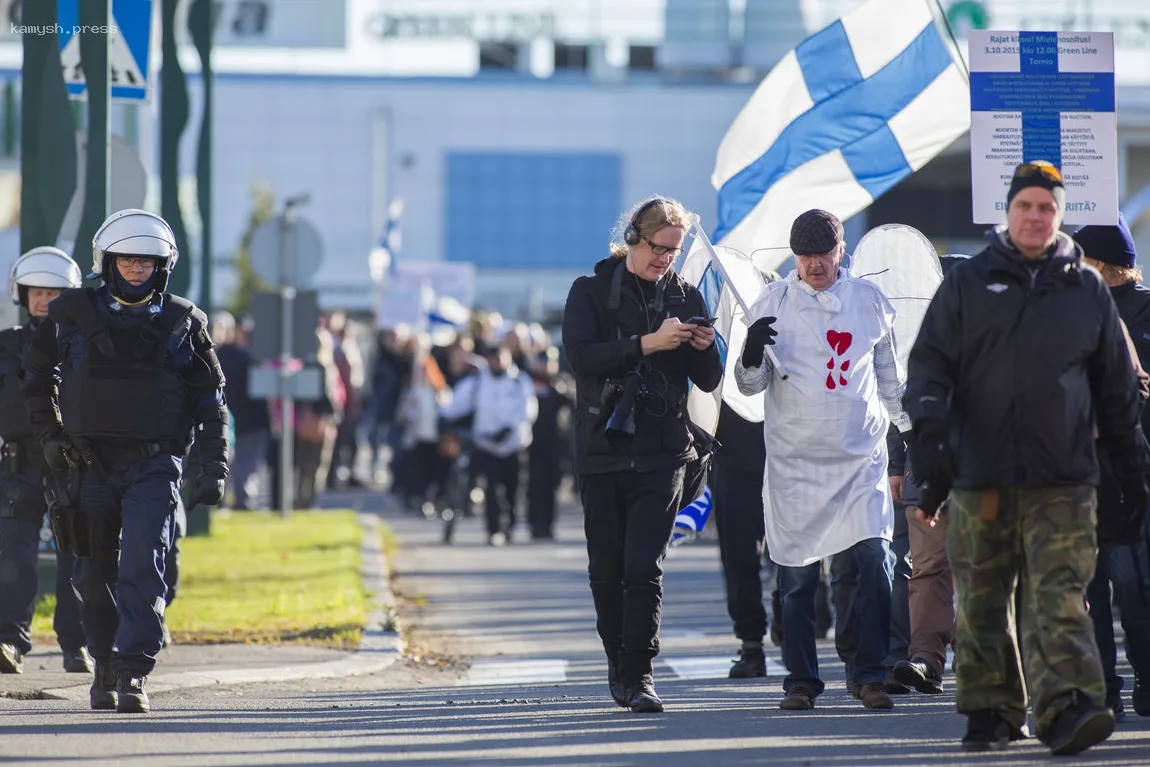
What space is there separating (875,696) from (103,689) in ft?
10.4

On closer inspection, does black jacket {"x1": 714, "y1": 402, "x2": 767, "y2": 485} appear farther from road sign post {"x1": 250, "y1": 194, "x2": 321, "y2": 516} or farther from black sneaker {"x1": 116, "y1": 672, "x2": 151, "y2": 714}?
road sign post {"x1": 250, "y1": 194, "x2": 321, "y2": 516}

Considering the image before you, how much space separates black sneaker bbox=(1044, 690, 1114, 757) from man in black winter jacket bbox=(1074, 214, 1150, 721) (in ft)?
4.12

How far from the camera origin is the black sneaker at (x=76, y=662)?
34.1 feet

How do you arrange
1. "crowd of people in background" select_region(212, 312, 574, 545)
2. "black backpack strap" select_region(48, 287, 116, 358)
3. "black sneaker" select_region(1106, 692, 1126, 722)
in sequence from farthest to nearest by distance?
"crowd of people in background" select_region(212, 312, 574, 545)
"black backpack strap" select_region(48, 287, 116, 358)
"black sneaker" select_region(1106, 692, 1126, 722)

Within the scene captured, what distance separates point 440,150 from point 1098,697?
6690 centimetres

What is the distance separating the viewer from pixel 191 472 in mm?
10117

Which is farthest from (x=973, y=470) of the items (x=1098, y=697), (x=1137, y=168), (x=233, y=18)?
(x=233, y=18)

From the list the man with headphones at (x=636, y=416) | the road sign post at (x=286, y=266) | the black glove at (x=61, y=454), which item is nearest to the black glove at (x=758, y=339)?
the man with headphones at (x=636, y=416)

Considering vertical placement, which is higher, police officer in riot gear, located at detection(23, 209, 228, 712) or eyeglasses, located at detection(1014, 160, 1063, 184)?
eyeglasses, located at detection(1014, 160, 1063, 184)

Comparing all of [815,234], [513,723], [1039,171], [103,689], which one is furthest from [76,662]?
[1039,171]

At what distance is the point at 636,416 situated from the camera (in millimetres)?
8680

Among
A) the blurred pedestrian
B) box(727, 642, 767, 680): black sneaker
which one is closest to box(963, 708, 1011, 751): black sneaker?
box(727, 642, 767, 680): black sneaker

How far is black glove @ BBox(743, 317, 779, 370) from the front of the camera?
8.80 metres

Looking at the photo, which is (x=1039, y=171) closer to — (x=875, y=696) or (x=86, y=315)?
(x=875, y=696)
